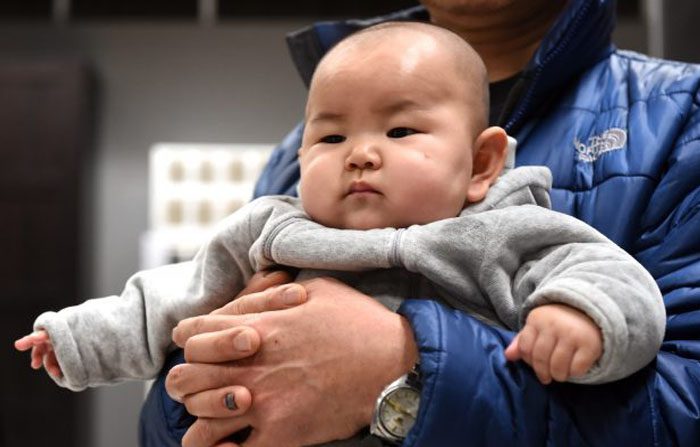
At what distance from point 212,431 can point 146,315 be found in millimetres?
248

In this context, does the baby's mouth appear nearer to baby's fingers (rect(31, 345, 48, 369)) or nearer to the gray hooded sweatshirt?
the gray hooded sweatshirt

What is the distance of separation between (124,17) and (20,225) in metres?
1.37

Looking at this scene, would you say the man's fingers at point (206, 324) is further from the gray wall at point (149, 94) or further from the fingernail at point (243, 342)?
the gray wall at point (149, 94)

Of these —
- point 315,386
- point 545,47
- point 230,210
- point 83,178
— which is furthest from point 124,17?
point 315,386

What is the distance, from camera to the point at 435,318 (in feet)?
3.04

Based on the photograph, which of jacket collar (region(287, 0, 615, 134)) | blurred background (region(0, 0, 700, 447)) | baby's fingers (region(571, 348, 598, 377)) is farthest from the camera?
blurred background (region(0, 0, 700, 447))

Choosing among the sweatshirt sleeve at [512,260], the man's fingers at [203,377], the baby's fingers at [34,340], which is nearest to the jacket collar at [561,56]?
the sweatshirt sleeve at [512,260]

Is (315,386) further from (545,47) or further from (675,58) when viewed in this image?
(675,58)

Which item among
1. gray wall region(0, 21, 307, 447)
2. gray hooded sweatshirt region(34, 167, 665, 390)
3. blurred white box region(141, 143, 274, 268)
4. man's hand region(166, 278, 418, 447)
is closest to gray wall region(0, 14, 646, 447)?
gray wall region(0, 21, 307, 447)

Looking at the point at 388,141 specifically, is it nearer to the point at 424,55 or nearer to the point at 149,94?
the point at 424,55

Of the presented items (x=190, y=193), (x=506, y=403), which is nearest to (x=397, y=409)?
(x=506, y=403)

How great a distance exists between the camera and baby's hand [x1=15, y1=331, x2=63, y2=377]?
1129 millimetres

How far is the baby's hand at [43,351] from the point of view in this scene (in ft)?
3.70

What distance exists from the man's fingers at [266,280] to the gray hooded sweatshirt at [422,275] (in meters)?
0.01
